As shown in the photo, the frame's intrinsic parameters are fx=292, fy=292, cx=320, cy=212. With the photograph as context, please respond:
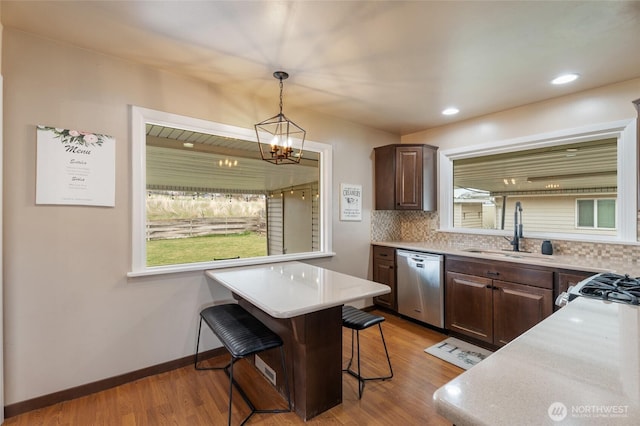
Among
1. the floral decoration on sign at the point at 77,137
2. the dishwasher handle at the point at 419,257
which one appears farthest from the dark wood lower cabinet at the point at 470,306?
the floral decoration on sign at the point at 77,137

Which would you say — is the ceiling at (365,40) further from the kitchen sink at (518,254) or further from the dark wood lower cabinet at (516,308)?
A: the dark wood lower cabinet at (516,308)

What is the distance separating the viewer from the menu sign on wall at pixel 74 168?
2.02 m

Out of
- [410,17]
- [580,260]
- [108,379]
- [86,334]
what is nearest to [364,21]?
[410,17]

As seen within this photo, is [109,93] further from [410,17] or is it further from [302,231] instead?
[302,231]

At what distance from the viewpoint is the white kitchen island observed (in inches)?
72.6

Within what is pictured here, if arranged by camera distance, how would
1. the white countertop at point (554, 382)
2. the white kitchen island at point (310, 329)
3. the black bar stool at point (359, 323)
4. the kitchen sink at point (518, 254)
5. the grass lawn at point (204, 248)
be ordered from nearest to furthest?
the white countertop at point (554, 382) < the white kitchen island at point (310, 329) < the black bar stool at point (359, 323) < the grass lawn at point (204, 248) < the kitchen sink at point (518, 254)

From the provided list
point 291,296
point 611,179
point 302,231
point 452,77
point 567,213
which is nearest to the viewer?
point 291,296

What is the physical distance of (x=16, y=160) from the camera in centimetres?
195

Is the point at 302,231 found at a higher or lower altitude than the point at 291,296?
higher

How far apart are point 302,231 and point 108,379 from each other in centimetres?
270

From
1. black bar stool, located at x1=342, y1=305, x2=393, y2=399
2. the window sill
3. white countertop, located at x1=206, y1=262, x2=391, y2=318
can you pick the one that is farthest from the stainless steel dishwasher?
white countertop, located at x1=206, y1=262, x2=391, y2=318

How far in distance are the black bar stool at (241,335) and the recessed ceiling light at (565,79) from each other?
3.14 metres

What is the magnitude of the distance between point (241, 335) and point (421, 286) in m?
2.27

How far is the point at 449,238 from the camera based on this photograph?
390 centimetres
